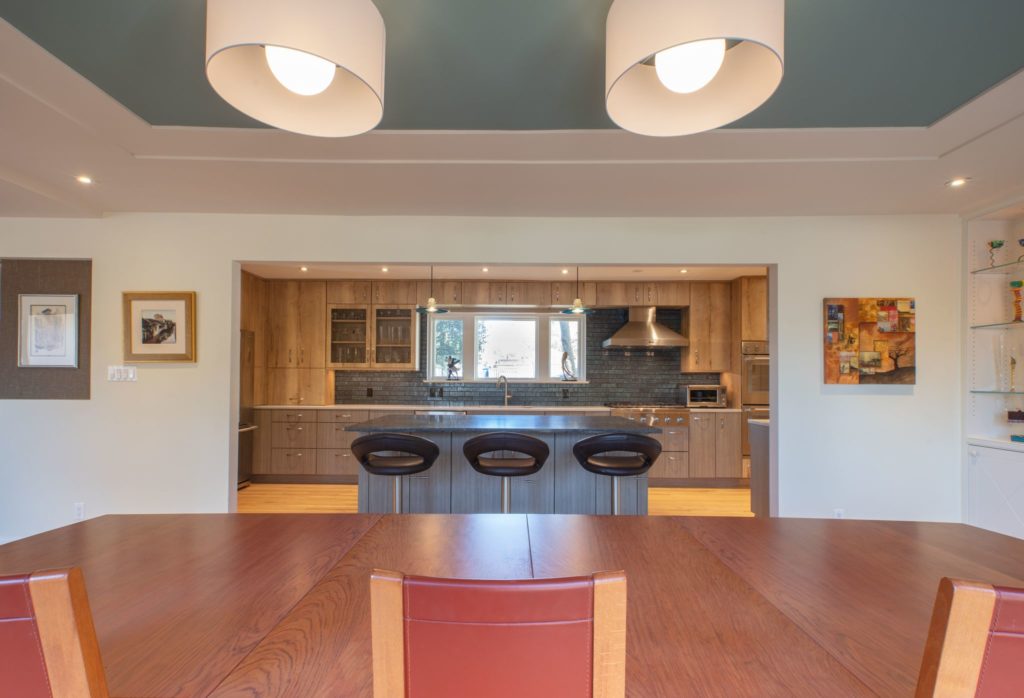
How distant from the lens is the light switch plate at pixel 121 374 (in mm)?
3422

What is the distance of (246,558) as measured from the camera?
120 centimetres

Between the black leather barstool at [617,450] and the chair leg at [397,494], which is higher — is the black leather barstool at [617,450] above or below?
above

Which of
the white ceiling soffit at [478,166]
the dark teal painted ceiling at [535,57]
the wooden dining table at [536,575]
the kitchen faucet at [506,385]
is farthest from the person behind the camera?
the kitchen faucet at [506,385]

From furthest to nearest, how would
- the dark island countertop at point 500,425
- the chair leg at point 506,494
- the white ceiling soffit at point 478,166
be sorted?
the dark island countertop at point 500,425, the chair leg at point 506,494, the white ceiling soffit at point 478,166

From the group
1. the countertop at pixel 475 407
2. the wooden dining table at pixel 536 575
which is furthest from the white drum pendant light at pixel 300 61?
the countertop at pixel 475 407

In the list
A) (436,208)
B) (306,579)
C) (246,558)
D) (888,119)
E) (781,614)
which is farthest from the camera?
(436,208)

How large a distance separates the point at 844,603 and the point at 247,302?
575cm

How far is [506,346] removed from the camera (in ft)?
20.2

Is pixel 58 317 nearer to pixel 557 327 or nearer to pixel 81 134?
pixel 81 134

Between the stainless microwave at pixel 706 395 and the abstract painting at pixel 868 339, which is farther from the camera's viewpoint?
the stainless microwave at pixel 706 395

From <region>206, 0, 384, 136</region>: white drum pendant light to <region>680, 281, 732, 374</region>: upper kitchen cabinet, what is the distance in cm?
520

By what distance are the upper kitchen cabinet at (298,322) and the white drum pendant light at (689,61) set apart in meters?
5.25

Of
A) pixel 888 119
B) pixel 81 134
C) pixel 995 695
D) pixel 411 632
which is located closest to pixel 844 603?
pixel 995 695

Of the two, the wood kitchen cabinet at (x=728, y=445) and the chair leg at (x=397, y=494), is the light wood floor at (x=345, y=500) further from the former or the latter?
the chair leg at (x=397, y=494)
